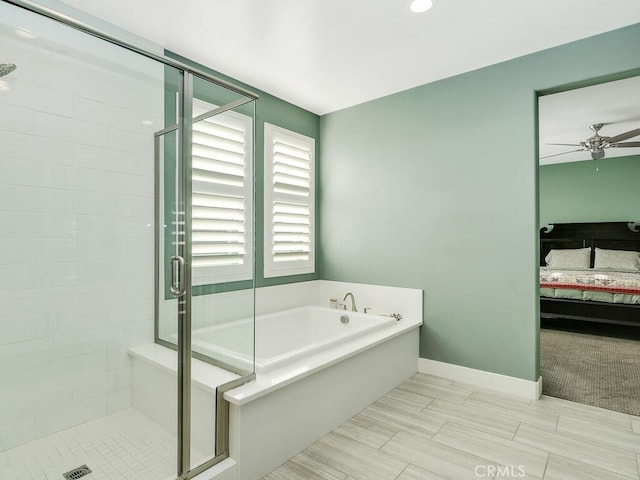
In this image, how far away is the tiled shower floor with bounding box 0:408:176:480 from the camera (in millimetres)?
1542

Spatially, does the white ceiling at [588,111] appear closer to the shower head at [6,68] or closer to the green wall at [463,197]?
the green wall at [463,197]

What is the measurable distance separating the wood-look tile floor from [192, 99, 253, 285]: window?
1112 millimetres

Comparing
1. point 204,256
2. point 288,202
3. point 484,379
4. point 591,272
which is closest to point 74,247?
point 204,256

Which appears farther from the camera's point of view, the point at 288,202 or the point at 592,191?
A: the point at 592,191

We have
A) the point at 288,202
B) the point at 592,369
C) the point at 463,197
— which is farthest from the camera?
the point at 288,202

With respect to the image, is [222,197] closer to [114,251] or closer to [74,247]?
[114,251]

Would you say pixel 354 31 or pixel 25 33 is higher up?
pixel 354 31

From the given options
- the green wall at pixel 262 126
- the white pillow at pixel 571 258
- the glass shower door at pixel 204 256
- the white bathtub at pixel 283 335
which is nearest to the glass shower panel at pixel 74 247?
the glass shower door at pixel 204 256

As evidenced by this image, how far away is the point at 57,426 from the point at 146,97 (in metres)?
1.65

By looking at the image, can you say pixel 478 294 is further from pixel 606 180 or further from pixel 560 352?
pixel 606 180

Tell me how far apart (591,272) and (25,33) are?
6.17 m

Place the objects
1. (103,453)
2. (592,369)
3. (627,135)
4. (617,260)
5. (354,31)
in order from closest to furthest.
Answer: (103,453), (354,31), (592,369), (627,135), (617,260)

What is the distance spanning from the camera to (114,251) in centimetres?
196

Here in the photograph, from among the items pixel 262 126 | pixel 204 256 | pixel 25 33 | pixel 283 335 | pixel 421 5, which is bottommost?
pixel 283 335
